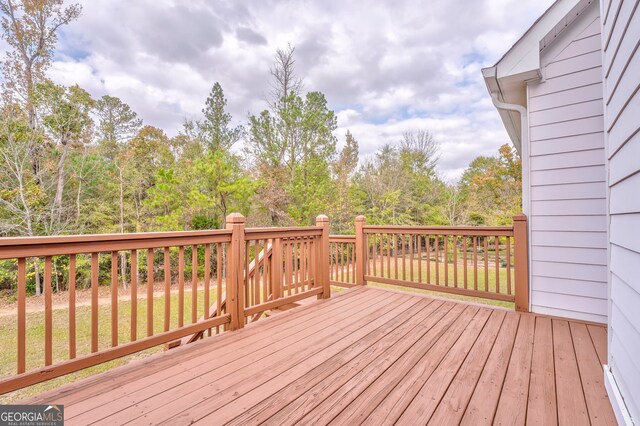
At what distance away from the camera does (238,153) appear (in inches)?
421

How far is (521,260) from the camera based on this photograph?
291 cm

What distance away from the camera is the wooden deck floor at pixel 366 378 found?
1357 millimetres

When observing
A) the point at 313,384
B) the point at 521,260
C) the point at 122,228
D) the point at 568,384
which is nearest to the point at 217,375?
the point at 313,384

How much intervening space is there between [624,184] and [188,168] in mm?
10108

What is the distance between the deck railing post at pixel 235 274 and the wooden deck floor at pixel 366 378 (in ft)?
0.56

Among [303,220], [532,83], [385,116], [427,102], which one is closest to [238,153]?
[303,220]

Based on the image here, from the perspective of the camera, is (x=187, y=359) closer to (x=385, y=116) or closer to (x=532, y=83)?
(x=532, y=83)

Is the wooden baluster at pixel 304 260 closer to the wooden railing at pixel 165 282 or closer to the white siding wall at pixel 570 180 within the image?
the wooden railing at pixel 165 282

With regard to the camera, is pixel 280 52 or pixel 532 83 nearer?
pixel 532 83

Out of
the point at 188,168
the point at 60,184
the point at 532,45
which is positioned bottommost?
the point at 60,184

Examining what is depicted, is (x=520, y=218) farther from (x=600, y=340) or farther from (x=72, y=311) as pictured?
(x=72, y=311)

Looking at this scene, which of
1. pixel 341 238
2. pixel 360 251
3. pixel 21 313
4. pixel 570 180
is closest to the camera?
pixel 21 313

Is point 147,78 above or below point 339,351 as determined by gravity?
above

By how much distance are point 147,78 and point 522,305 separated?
1264cm
